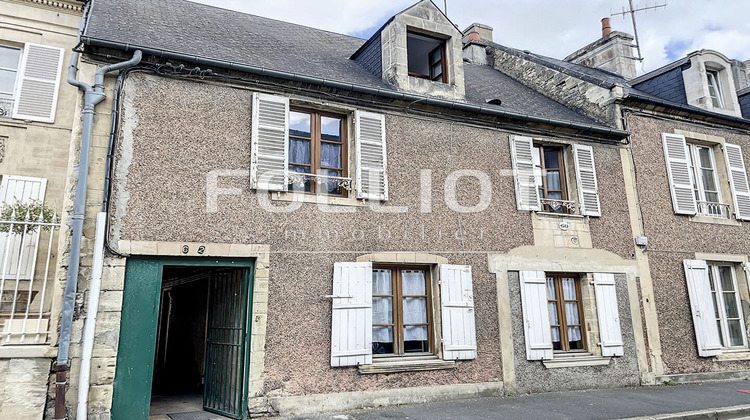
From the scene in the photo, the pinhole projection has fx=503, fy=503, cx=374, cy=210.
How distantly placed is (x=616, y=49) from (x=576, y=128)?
594 cm

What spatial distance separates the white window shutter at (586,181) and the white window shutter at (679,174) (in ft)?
5.86

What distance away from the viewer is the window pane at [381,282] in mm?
7051

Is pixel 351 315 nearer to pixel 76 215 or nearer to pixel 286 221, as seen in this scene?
pixel 286 221

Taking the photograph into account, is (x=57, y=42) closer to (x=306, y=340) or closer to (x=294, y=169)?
(x=294, y=169)

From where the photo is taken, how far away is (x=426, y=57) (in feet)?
30.1

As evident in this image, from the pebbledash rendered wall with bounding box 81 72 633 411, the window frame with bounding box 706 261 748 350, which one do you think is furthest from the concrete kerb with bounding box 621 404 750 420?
the window frame with bounding box 706 261 748 350

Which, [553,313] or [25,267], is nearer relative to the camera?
[25,267]

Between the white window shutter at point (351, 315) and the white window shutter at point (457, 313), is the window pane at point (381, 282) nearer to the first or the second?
the white window shutter at point (351, 315)

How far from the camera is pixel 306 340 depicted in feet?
20.7

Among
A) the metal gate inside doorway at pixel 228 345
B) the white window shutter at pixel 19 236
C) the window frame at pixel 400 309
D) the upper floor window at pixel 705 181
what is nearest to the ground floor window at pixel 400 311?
the window frame at pixel 400 309

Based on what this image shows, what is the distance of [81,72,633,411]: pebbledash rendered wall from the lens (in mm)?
5930

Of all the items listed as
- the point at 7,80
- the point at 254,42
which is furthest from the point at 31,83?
the point at 254,42

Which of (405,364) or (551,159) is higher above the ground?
(551,159)

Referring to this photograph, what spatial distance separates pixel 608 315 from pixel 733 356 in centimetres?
292
